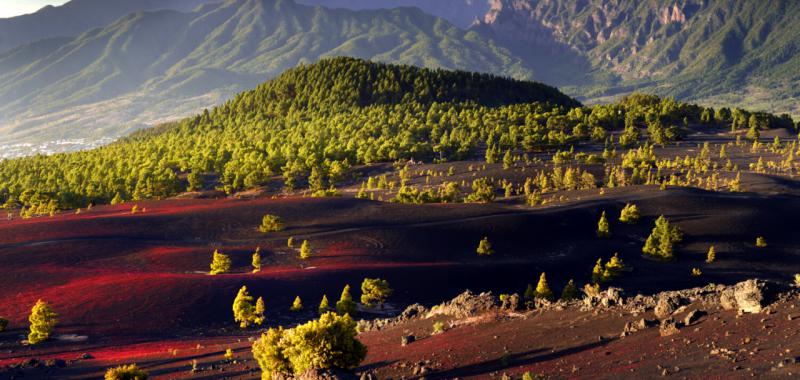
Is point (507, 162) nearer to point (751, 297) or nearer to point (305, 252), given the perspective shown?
point (305, 252)

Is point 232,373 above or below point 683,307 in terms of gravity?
below

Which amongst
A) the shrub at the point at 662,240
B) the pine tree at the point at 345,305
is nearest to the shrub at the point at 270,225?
the pine tree at the point at 345,305

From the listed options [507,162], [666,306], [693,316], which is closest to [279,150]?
[507,162]

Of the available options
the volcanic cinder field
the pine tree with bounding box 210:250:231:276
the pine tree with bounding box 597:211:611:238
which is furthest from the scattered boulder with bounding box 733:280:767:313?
the pine tree with bounding box 597:211:611:238

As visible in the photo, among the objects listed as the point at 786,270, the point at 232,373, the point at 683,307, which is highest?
the point at 683,307

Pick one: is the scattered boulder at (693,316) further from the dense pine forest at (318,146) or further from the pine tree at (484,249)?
the dense pine forest at (318,146)

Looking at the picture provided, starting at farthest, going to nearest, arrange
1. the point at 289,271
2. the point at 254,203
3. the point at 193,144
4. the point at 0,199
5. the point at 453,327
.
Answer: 1. the point at 193,144
2. the point at 0,199
3. the point at 254,203
4. the point at 289,271
5. the point at 453,327

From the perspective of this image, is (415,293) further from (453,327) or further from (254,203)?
(254,203)

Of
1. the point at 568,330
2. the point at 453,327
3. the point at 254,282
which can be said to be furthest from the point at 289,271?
the point at 568,330
